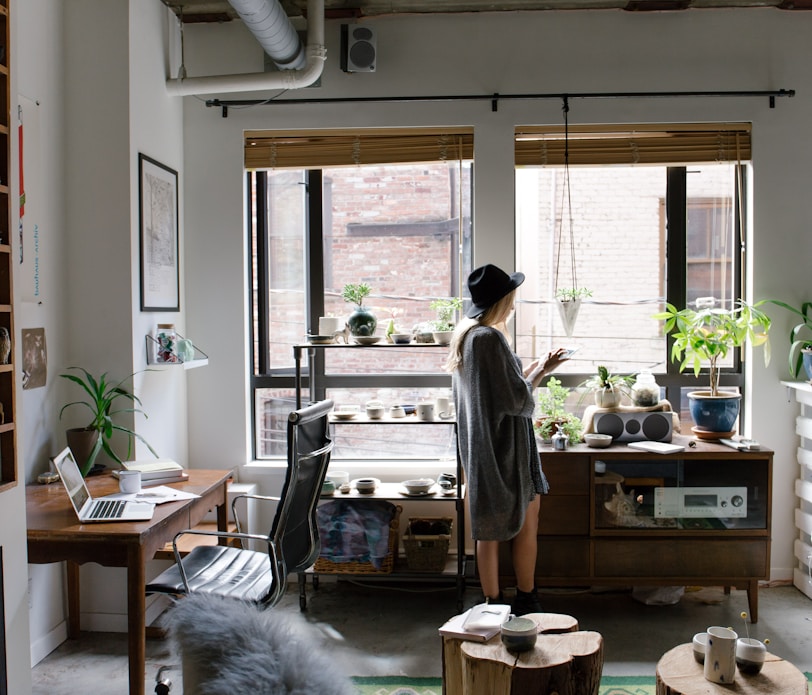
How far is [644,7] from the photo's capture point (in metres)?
3.81

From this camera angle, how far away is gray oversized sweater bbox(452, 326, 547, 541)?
315 centimetres

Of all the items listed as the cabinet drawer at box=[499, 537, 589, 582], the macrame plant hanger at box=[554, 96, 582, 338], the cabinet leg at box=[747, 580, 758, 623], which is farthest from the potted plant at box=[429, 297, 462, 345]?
the cabinet leg at box=[747, 580, 758, 623]

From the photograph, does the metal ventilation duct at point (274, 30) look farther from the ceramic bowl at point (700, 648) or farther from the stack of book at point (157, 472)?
the ceramic bowl at point (700, 648)

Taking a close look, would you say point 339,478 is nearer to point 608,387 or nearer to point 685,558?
point 608,387

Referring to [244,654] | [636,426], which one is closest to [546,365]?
[636,426]

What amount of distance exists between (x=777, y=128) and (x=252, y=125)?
2.66 m

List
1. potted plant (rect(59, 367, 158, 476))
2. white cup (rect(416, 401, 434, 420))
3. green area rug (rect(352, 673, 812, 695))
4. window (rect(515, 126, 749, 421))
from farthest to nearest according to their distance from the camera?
window (rect(515, 126, 749, 421)) → white cup (rect(416, 401, 434, 420)) → potted plant (rect(59, 367, 158, 476)) → green area rug (rect(352, 673, 812, 695))

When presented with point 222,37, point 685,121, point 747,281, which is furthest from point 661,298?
point 222,37

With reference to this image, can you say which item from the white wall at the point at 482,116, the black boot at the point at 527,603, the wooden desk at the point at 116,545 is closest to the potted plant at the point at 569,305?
the white wall at the point at 482,116

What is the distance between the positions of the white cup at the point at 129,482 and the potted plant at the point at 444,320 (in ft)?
4.83

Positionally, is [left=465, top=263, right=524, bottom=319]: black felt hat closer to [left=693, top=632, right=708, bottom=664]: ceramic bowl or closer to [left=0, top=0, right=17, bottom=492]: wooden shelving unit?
[left=693, top=632, right=708, bottom=664]: ceramic bowl

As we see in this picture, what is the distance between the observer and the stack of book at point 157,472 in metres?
3.15

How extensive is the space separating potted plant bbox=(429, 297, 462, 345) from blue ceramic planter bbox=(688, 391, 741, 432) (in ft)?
4.00

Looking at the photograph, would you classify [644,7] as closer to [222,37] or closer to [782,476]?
[222,37]
